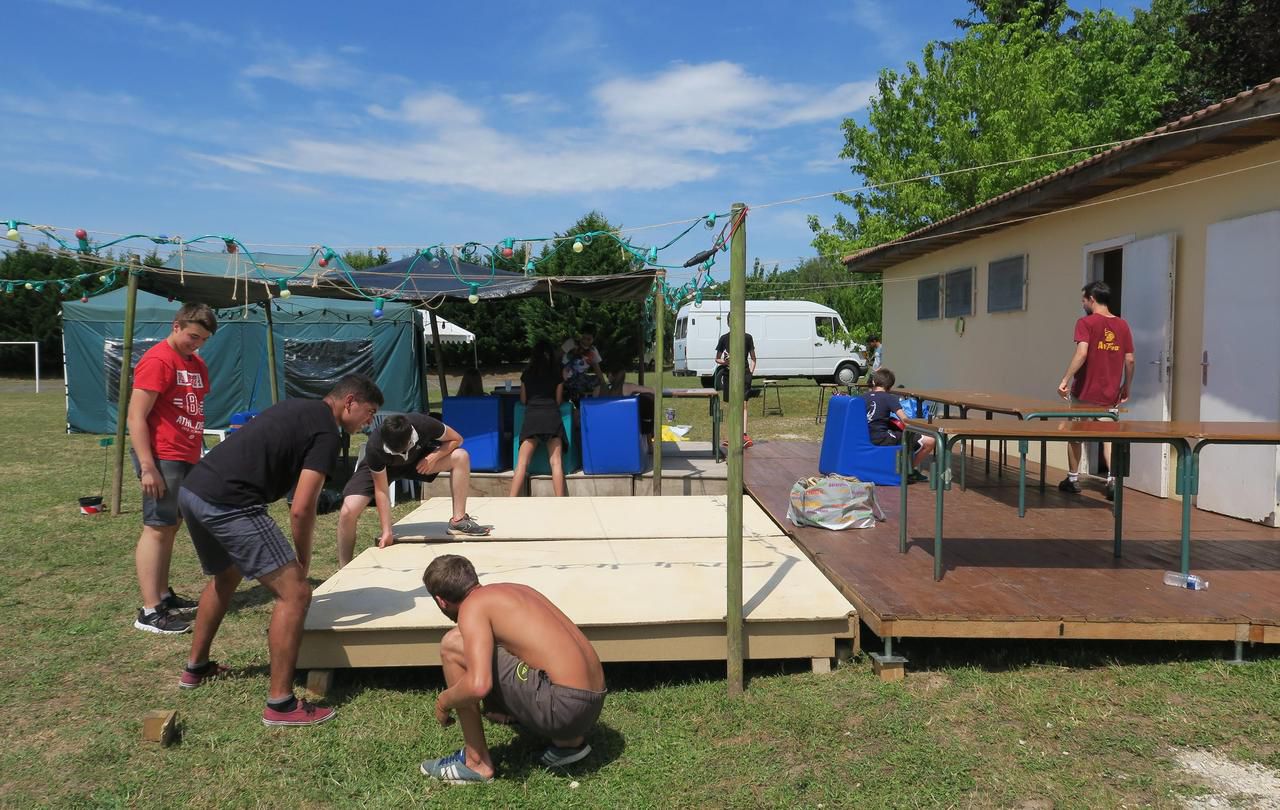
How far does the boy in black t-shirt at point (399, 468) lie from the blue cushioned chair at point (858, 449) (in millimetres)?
2878

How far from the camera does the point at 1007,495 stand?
22.2ft

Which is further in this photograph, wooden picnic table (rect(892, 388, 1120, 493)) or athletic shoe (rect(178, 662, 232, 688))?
wooden picnic table (rect(892, 388, 1120, 493))

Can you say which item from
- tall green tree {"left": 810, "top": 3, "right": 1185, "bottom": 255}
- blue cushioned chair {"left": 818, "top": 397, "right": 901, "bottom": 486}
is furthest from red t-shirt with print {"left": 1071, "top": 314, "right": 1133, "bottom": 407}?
tall green tree {"left": 810, "top": 3, "right": 1185, "bottom": 255}

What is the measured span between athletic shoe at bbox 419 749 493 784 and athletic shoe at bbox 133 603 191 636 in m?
2.18

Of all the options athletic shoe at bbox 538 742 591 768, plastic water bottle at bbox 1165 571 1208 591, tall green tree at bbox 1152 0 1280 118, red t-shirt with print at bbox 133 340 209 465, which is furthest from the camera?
tall green tree at bbox 1152 0 1280 118

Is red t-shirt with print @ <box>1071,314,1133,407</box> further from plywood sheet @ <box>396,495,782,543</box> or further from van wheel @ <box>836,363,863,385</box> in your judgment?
van wheel @ <box>836,363,863,385</box>

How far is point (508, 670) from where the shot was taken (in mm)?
2930

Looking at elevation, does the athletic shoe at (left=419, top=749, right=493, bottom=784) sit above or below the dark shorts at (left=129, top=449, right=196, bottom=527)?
below

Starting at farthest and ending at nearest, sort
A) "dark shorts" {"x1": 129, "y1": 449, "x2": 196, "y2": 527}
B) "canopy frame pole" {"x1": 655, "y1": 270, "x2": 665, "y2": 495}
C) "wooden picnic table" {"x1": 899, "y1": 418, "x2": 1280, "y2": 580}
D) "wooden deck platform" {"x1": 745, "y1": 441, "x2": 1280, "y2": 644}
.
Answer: "canopy frame pole" {"x1": 655, "y1": 270, "x2": 665, "y2": 495}, "dark shorts" {"x1": 129, "y1": 449, "x2": 196, "y2": 527}, "wooden picnic table" {"x1": 899, "y1": 418, "x2": 1280, "y2": 580}, "wooden deck platform" {"x1": 745, "y1": 441, "x2": 1280, "y2": 644}

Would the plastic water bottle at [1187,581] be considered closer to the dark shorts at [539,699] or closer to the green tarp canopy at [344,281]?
the dark shorts at [539,699]

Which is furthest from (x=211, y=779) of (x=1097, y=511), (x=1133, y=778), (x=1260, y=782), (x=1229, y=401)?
(x=1229, y=401)

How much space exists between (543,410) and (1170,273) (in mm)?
4957

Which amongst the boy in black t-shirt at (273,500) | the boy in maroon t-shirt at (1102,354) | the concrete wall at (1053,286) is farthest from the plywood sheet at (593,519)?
the concrete wall at (1053,286)

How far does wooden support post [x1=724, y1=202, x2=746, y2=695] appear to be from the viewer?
3.51m
